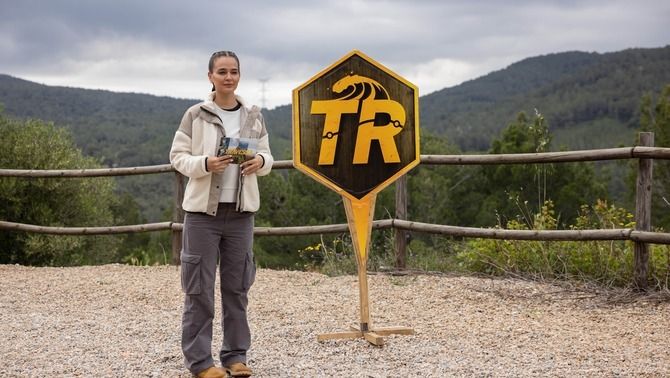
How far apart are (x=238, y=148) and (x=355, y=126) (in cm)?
129

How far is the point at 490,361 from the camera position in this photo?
4.93 metres

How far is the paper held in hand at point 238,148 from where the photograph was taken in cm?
435

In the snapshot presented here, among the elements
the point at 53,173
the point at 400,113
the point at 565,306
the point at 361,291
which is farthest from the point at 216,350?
the point at 53,173

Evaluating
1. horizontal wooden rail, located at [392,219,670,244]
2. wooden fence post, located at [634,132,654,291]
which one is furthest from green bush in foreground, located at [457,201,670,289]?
horizontal wooden rail, located at [392,219,670,244]

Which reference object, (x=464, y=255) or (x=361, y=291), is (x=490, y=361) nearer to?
(x=361, y=291)

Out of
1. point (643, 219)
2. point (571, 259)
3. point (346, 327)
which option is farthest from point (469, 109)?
point (346, 327)

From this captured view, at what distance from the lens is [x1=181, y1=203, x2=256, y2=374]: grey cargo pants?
14.5 feet

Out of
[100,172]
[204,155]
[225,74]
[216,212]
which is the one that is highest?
[225,74]

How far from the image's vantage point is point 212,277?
14.7ft

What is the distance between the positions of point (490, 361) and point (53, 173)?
20.8 ft

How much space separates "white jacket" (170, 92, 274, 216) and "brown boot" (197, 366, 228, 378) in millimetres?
882

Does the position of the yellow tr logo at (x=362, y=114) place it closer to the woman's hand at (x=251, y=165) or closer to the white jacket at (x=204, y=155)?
the white jacket at (x=204, y=155)

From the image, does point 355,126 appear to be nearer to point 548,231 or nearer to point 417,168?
point 548,231

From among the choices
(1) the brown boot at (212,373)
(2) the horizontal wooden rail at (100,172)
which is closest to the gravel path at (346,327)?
(1) the brown boot at (212,373)
